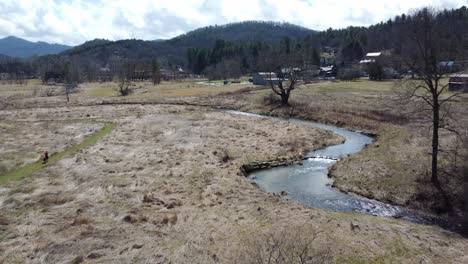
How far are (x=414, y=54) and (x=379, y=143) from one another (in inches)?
552

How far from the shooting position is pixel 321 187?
24641 millimetres

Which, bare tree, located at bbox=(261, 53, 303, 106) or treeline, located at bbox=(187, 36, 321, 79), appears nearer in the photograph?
bare tree, located at bbox=(261, 53, 303, 106)

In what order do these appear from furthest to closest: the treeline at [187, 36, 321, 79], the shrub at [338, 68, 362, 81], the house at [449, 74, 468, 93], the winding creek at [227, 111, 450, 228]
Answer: the treeline at [187, 36, 321, 79], the shrub at [338, 68, 362, 81], the house at [449, 74, 468, 93], the winding creek at [227, 111, 450, 228]

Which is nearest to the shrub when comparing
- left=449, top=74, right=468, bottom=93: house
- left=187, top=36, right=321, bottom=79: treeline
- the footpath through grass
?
left=187, top=36, right=321, bottom=79: treeline

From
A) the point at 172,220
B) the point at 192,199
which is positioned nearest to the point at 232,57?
the point at 192,199

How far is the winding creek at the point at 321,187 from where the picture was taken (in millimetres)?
20031

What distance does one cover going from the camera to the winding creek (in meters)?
20.0

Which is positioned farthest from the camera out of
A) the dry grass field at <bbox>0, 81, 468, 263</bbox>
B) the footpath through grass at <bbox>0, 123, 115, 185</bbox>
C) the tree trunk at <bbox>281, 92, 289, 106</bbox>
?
the tree trunk at <bbox>281, 92, 289, 106</bbox>

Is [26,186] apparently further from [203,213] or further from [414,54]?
[414,54]

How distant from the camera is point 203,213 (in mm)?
19094

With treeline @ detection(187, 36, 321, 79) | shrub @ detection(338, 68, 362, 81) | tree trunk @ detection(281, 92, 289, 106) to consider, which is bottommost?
tree trunk @ detection(281, 92, 289, 106)

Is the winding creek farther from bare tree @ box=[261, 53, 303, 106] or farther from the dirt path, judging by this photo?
bare tree @ box=[261, 53, 303, 106]

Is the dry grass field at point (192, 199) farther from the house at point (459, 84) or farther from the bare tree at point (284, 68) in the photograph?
the house at point (459, 84)

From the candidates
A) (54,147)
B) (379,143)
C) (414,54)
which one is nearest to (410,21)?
(414,54)
